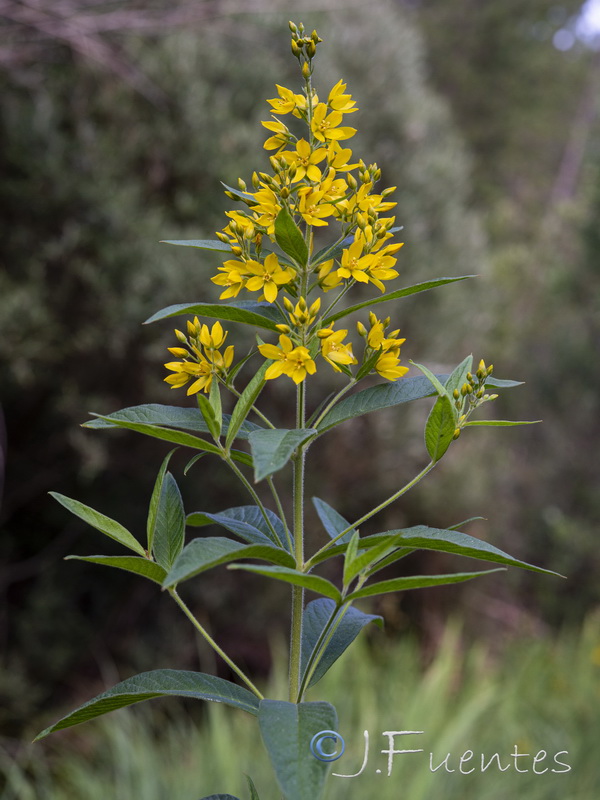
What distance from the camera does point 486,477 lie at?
493 cm

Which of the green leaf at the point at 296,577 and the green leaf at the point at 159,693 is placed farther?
→ the green leaf at the point at 159,693

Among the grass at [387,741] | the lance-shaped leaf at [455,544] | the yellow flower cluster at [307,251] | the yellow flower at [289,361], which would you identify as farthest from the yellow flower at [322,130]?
the grass at [387,741]

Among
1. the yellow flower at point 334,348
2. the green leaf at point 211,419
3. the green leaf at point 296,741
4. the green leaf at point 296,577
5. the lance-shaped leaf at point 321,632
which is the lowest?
the green leaf at point 296,741

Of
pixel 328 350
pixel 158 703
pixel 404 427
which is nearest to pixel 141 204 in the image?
pixel 404 427

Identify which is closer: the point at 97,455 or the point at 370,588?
the point at 370,588

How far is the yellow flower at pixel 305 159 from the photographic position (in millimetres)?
790

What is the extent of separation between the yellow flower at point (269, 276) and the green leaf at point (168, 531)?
8.5 inches

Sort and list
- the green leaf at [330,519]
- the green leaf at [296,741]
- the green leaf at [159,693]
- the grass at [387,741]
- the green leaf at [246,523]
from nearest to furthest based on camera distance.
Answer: the green leaf at [296,741]
the green leaf at [159,693]
the green leaf at [246,523]
the green leaf at [330,519]
the grass at [387,741]

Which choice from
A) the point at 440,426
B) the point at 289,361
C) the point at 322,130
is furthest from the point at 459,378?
the point at 322,130

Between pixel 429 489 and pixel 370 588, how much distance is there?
12.8ft

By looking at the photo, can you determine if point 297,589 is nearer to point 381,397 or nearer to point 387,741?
point 381,397

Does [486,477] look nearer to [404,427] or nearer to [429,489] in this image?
[429,489]

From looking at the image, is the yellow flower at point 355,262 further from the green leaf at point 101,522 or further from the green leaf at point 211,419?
the green leaf at point 101,522

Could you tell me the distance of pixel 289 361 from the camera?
0.76 meters
